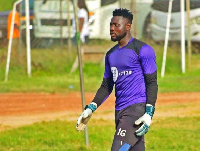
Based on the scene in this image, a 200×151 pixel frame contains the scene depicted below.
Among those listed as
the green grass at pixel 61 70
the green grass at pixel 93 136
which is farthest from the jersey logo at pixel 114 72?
the green grass at pixel 61 70

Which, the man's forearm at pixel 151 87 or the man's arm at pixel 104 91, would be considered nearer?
the man's forearm at pixel 151 87

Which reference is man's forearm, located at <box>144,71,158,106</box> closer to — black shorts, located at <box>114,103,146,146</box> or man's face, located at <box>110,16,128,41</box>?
black shorts, located at <box>114,103,146,146</box>

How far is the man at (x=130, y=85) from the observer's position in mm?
6543

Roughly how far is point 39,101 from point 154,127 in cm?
547

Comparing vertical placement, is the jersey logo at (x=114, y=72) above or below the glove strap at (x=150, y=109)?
above

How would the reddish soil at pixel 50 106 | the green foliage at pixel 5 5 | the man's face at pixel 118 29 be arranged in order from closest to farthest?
the man's face at pixel 118 29 → the reddish soil at pixel 50 106 → the green foliage at pixel 5 5

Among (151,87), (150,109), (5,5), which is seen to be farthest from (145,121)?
(5,5)

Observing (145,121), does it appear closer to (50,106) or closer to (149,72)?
(149,72)

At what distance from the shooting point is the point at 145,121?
251 inches

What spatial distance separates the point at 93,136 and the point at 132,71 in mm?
4563

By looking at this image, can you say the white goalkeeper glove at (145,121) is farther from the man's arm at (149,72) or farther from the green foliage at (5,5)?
the green foliage at (5,5)

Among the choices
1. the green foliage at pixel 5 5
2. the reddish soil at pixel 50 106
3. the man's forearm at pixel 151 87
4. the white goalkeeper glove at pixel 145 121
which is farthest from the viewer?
the green foliage at pixel 5 5

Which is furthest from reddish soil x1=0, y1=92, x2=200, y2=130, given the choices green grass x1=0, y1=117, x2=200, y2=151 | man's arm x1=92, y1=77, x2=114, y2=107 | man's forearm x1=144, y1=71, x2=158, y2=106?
man's forearm x1=144, y1=71, x2=158, y2=106

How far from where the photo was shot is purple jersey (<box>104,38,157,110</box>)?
6.56 metres
